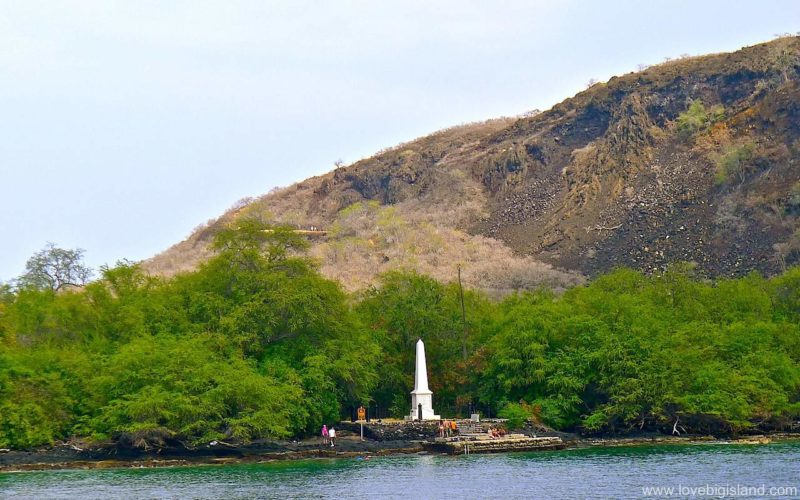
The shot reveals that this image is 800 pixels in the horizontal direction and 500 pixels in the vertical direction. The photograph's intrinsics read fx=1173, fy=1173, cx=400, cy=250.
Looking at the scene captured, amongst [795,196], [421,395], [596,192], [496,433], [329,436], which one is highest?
[596,192]

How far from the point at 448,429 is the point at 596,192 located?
8980cm

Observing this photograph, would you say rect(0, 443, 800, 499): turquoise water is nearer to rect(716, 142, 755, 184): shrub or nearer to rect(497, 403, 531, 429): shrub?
rect(497, 403, 531, 429): shrub

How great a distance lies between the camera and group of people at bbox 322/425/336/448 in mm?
64250

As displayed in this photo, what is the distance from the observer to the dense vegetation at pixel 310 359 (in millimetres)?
61188

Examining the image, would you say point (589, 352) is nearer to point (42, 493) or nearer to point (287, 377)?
point (287, 377)

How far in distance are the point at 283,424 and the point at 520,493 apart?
21435 millimetres

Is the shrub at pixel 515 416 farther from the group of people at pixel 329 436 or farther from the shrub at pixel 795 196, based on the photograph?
the shrub at pixel 795 196

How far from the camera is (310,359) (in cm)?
6631

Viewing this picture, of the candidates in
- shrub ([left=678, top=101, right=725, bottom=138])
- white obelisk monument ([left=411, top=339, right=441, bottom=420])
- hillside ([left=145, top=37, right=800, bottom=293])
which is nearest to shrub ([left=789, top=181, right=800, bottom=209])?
hillside ([left=145, top=37, right=800, bottom=293])

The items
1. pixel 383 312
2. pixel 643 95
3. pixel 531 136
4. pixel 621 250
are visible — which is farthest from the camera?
pixel 531 136

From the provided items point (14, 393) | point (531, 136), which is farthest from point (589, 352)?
point (531, 136)

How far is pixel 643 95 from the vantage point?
165 meters

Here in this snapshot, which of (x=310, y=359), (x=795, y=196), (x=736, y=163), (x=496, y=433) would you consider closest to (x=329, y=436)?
(x=310, y=359)

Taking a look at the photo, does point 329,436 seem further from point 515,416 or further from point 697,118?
point 697,118
